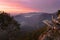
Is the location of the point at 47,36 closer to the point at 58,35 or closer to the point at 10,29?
the point at 58,35

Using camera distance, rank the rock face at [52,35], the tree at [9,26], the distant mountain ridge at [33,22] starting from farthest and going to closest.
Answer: the distant mountain ridge at [33,22]
the tree at [9,26]
the rock face at [52,35]

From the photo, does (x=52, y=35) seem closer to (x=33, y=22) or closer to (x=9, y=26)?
(x=9, y=26)

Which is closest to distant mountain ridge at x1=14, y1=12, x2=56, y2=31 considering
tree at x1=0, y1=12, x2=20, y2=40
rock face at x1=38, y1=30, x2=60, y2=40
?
tree at x1=0, y1=12, x2=20, y2=40

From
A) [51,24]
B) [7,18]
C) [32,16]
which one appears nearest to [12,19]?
[7,18]

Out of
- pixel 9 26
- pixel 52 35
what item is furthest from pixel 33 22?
pixel 52 35

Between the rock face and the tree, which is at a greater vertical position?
the rock face

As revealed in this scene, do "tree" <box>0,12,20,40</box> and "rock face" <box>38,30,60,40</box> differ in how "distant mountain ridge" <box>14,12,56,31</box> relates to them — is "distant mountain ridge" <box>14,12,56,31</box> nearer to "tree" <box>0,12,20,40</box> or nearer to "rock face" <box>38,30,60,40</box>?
"tree" <box>0,12,20,40</box>

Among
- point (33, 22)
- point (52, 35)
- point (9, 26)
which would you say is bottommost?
point (33, 22)

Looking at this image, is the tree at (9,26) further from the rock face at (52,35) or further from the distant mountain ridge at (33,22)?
the rock face at (52,35)

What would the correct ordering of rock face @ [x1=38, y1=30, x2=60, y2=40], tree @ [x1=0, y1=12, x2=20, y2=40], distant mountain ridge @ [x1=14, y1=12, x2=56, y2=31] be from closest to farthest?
rock face @ [x1=38, y1=30, x2=60, y2=40], tree @ [x1=0, y1=12, x2=20, y2=40], distant mountain ridge @ [x1=14, y1=12, x2=56, y2=31]

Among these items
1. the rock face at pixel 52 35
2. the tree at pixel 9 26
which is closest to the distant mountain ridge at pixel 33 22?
the tree at pixel 9 26
